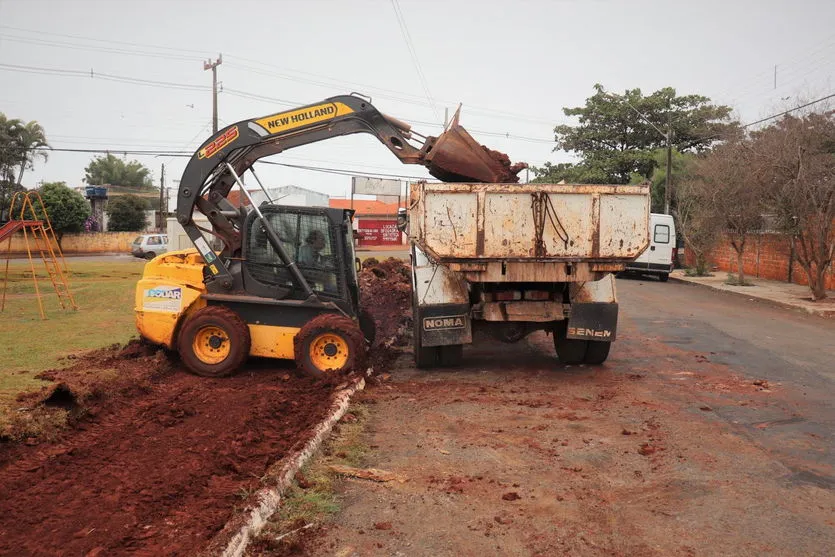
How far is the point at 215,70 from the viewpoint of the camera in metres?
38.8

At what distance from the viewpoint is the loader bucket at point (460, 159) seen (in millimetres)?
9797

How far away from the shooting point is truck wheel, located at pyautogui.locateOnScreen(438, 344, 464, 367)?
10288 mm

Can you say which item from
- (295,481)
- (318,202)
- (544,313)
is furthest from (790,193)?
(318,202)

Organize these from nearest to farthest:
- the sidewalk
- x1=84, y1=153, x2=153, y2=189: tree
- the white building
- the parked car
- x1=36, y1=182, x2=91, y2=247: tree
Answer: the sidewalk
the parked car
the white building
x1=36, y1=182, x2=91, y2=247: tree
x1=84, y1=153, x2=153, y2=189: tree

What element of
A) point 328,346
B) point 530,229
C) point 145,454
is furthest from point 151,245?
point 145,454

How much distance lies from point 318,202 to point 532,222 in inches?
1641

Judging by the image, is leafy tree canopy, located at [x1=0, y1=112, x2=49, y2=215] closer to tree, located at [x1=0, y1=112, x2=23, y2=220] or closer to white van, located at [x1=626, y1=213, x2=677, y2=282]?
tree, located at [x1=0, y1=112, x2=23, y2=220]

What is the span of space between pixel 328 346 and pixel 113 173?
3532 inches

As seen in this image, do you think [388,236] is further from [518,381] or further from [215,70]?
→ [518,381]

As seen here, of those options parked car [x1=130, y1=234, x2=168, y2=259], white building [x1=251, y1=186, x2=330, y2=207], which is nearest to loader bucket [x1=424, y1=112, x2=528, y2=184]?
parked car [x1=130, y1=234, x2=168, y2=259]

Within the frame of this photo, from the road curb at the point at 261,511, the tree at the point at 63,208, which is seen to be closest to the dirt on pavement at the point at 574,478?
the road curb at the point at 261,511

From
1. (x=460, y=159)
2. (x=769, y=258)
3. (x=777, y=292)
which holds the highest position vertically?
(x=460, y=159)

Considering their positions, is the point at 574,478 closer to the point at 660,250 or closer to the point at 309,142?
the point at 309,142

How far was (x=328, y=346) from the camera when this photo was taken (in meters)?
9.09
